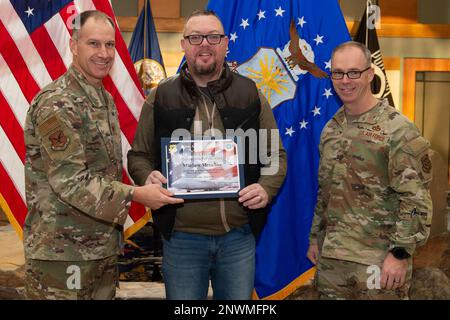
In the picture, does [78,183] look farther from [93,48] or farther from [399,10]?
[399,10]

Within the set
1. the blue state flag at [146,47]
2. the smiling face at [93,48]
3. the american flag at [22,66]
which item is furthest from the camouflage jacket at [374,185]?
the blue state flag at [146,47]

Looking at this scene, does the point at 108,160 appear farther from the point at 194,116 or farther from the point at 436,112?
the point at 436,112

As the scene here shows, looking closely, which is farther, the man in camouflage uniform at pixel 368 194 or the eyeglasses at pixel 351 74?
the eyeglasses at pixel 351 74

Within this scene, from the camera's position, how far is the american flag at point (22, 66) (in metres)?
3.33

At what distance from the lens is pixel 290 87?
3406 millimetres

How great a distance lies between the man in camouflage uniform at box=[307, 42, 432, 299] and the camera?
242 cm

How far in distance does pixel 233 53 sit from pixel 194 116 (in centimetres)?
95

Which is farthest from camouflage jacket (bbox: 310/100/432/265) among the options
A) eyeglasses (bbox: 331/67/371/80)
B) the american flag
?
the american flag

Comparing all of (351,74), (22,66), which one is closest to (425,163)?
(351,74)

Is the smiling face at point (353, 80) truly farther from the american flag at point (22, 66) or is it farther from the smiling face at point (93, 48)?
the american flag at point (22, 66)

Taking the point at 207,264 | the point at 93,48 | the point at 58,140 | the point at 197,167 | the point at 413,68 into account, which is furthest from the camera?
the point at 413,68

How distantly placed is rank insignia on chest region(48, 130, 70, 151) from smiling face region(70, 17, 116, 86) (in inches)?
16.5

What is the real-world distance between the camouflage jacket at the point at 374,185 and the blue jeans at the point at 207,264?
44 cm

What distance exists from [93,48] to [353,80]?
131cm
